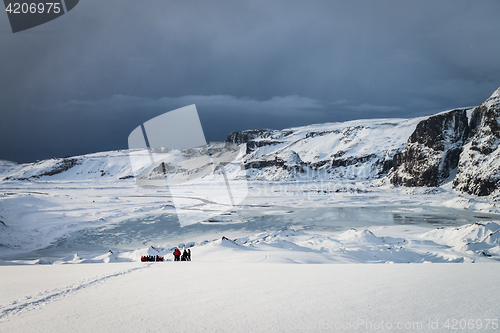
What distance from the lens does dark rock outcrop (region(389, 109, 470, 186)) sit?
148ft

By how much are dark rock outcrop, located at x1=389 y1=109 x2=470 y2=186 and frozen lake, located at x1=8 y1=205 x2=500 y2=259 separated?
69.6 feet

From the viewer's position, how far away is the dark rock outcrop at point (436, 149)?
1774 inches

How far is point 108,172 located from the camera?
5851 inches

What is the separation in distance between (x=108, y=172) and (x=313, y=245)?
159 m

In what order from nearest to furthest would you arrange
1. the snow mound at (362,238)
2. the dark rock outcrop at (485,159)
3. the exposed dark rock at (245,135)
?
the snow mound at (362,238) → the dark rock outcrop at (485,159) → the exposed dark rock at (245,135)

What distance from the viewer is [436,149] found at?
47.3m

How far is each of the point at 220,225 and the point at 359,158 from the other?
7254cm

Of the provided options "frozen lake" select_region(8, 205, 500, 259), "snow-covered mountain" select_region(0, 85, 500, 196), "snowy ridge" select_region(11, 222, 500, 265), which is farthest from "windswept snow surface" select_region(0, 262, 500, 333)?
"snow-covered mountain" select_region(0, 85, 500, 196)

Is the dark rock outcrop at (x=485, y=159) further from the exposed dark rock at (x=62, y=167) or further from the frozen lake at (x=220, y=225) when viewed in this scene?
the exposed dark rock at (x=62, y=167)

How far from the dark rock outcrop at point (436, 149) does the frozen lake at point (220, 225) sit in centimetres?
2120

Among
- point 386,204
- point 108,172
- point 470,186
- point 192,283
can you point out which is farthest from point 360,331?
point 108,172

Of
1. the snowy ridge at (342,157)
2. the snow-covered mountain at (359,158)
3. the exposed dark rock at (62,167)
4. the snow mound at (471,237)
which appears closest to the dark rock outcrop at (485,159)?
the snow-covered mountain at (359,158)

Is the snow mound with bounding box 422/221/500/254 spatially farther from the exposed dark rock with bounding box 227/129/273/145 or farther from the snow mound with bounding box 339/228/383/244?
the exposed dark rock with bounding box 227/129/273/145

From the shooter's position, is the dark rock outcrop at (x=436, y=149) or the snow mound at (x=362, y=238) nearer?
the snow mound at (x=362, y=238)
